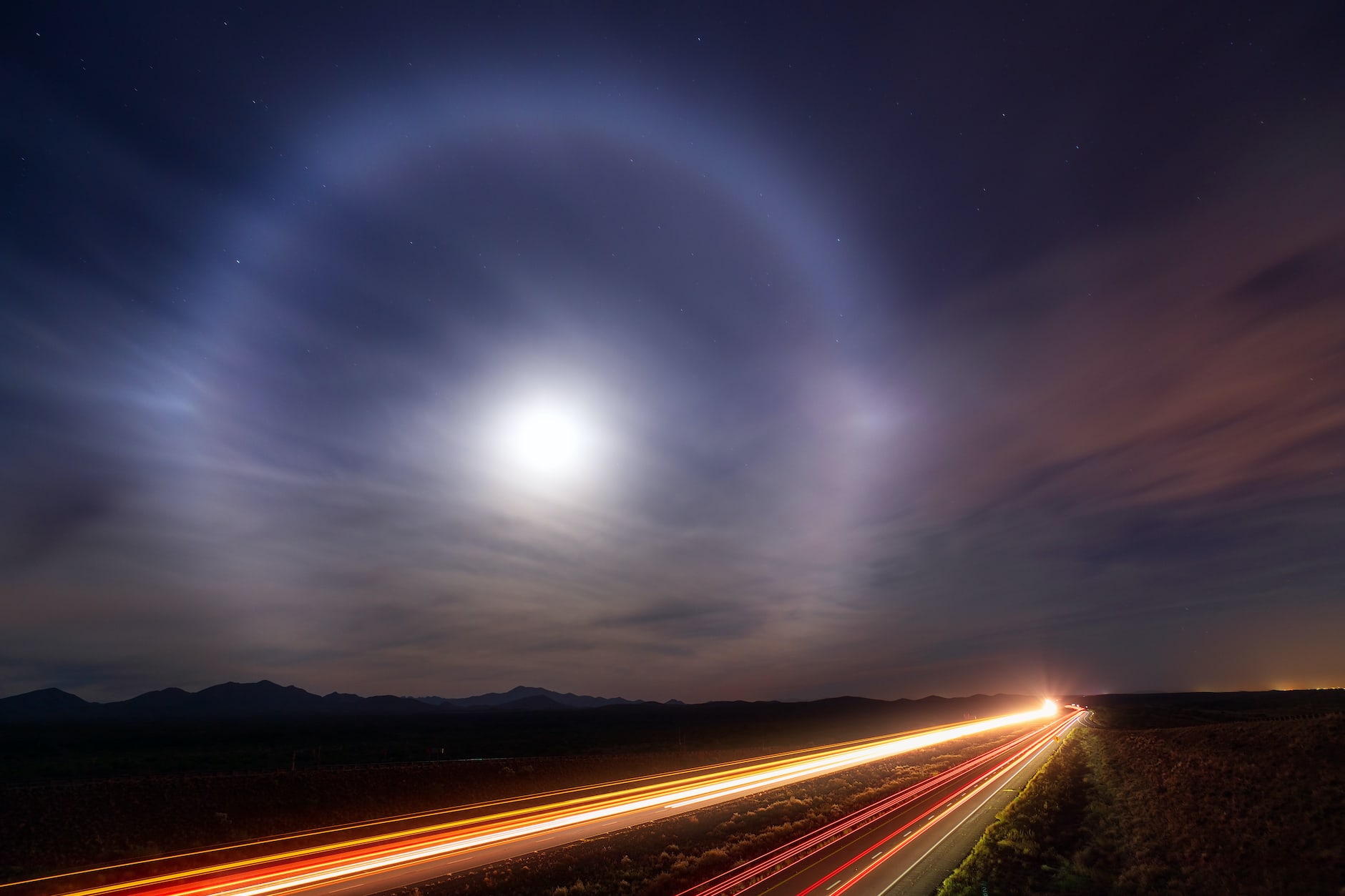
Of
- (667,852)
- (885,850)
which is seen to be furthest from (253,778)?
(885,850)

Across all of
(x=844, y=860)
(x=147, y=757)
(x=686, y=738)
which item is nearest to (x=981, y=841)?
(x=844, y=860)

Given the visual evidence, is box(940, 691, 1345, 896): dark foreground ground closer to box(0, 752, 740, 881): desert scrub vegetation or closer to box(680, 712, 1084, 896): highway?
box(680, 712, 1084, 896): highway

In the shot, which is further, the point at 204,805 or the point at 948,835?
the point at 204,805

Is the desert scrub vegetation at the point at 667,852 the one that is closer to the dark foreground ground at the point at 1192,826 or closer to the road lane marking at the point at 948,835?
the road lane marking at the point at 948,835

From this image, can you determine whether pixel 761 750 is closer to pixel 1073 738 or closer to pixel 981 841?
pixel 1073 738

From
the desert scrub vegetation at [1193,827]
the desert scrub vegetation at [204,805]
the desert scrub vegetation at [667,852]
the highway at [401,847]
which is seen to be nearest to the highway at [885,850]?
the desert scrub vegetation at [1193,827]

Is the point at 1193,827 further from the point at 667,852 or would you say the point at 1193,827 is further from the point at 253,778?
the point at 253,778
